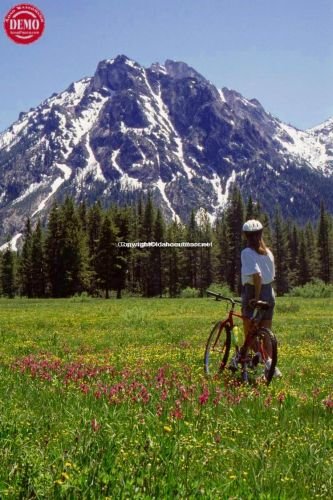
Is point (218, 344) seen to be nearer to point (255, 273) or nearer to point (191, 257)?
point (255, 273)

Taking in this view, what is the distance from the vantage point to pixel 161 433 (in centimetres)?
590

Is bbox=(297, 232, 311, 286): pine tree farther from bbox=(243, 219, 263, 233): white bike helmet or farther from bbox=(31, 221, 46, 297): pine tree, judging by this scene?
bbox=(243, 219, 263, 233): white bike helmet

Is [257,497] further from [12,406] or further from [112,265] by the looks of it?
[112,265]

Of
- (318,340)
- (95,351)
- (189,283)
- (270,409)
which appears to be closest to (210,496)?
(270,409)

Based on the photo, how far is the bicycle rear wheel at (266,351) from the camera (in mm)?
9367

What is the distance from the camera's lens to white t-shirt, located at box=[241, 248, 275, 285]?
1043cm

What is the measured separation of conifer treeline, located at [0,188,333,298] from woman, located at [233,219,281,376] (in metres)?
82.7

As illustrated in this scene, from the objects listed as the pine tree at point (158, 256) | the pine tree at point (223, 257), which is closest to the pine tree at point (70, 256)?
the pine tree at point (158, 256)

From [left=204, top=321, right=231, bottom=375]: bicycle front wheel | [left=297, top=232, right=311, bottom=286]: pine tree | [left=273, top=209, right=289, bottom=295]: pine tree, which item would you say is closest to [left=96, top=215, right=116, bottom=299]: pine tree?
[left=273, top=209, right=289, bottom=295]: pine tree

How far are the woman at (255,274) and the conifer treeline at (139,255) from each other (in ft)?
271

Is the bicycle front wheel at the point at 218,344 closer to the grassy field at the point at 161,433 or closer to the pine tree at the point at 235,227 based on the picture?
A: the grassy field at the point at 161,433

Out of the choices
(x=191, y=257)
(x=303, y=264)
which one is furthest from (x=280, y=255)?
(x=191, y=257)

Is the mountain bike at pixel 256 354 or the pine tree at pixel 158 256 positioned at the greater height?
the pine tree at pixel 158 256

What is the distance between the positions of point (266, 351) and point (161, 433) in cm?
432
